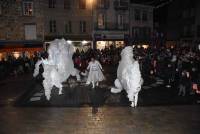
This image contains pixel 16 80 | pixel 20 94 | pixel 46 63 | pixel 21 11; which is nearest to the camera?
pixel 46 63

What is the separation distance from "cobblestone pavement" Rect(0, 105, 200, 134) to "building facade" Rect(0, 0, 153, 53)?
3145cm

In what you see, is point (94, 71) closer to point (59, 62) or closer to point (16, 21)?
point (59, 62)

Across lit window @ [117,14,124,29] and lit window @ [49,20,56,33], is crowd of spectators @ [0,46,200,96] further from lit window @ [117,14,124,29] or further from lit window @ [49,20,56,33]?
lit window @ [117,14,124,29]

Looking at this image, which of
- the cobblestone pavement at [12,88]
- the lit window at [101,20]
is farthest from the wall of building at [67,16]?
the cobblestone pavement at [12,88]

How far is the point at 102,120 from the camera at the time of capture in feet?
47.2

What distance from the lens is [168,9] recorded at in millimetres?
72125

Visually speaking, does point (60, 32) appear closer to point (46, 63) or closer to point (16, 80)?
point (16, 80)

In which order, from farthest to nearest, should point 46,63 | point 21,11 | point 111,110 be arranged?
1. point 21,11
2. point 46,63
3. point 111,110

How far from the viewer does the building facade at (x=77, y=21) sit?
4662 centimetres

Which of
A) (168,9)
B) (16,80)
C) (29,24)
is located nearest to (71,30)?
(29,24)

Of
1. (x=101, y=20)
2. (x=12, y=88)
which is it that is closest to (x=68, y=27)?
(x=101, y=20)

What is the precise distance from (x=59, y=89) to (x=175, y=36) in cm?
5329

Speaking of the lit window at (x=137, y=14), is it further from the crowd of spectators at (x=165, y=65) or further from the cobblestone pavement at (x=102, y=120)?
the cobblestone pavement at (x=102, y=120)

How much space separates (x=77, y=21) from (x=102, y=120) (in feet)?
128
